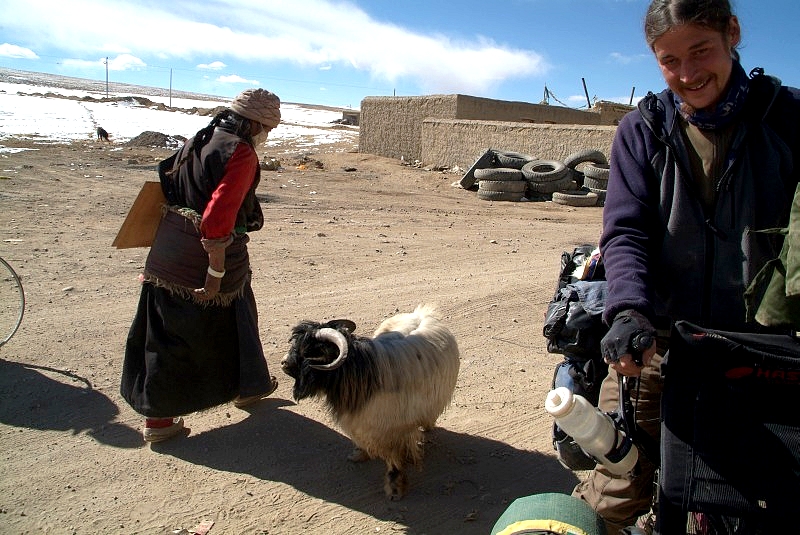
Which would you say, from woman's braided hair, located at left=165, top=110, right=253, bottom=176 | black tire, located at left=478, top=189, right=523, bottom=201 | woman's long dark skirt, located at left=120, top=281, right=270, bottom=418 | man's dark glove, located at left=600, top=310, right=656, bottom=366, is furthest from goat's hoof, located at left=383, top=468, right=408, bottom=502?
black tire, located at left=478, top=189, right=523, bottom=201

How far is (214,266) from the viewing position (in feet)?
12.1

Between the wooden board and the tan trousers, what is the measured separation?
2893 millimetres

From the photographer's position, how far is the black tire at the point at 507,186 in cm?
1522

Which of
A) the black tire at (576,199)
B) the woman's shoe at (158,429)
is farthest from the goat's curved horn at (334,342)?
the black tire at (576,199)

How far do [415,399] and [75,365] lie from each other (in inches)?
114

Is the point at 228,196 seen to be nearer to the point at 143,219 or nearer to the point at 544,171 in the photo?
the point at 143,219

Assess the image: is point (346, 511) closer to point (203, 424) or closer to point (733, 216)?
point (203, 424)

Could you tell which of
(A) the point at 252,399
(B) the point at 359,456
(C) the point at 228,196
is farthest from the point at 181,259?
(B) the point at 359,456

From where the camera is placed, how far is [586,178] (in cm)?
1526

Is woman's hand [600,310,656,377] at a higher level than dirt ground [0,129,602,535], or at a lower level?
higher

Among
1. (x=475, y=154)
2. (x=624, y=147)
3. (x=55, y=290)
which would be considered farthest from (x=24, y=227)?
(x=475, y=154)

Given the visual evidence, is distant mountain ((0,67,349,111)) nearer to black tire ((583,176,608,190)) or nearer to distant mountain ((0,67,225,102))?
distant mountain ((0,67,225,102))

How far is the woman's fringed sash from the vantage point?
3777 mm

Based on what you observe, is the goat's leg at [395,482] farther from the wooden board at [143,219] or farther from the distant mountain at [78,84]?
the distant mountain at [78,84]
